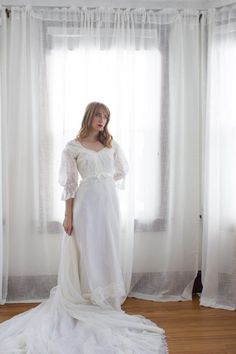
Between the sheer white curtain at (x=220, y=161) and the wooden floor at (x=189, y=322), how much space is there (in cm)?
19

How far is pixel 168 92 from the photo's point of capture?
3.36 metres

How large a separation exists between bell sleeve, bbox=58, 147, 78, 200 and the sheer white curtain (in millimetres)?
1111

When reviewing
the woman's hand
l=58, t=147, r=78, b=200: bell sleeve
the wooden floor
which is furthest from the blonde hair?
the wooden floor

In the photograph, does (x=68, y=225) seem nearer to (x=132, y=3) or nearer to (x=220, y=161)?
(x=220, y=161)

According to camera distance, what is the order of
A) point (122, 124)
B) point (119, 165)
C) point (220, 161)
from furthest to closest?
point (122, 124) → point (220, 161) → point (119, 165)

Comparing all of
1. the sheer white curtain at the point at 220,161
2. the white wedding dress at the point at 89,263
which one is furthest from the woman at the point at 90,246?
the sheer white curtain at the point at 220,161

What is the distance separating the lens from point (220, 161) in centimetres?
322

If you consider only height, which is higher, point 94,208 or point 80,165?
point 80,165

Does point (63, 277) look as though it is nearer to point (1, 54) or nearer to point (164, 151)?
point (164, 151)

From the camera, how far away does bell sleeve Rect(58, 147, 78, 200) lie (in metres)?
2.81

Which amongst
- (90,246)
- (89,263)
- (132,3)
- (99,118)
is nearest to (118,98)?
(99,118)

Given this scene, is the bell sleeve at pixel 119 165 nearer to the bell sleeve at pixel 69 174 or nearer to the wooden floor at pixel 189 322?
the bell sleeve at pixel 69 174

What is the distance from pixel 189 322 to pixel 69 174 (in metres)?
1.37

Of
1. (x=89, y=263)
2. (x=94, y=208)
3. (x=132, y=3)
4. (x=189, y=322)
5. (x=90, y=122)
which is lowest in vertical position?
(x=189, y=322)
